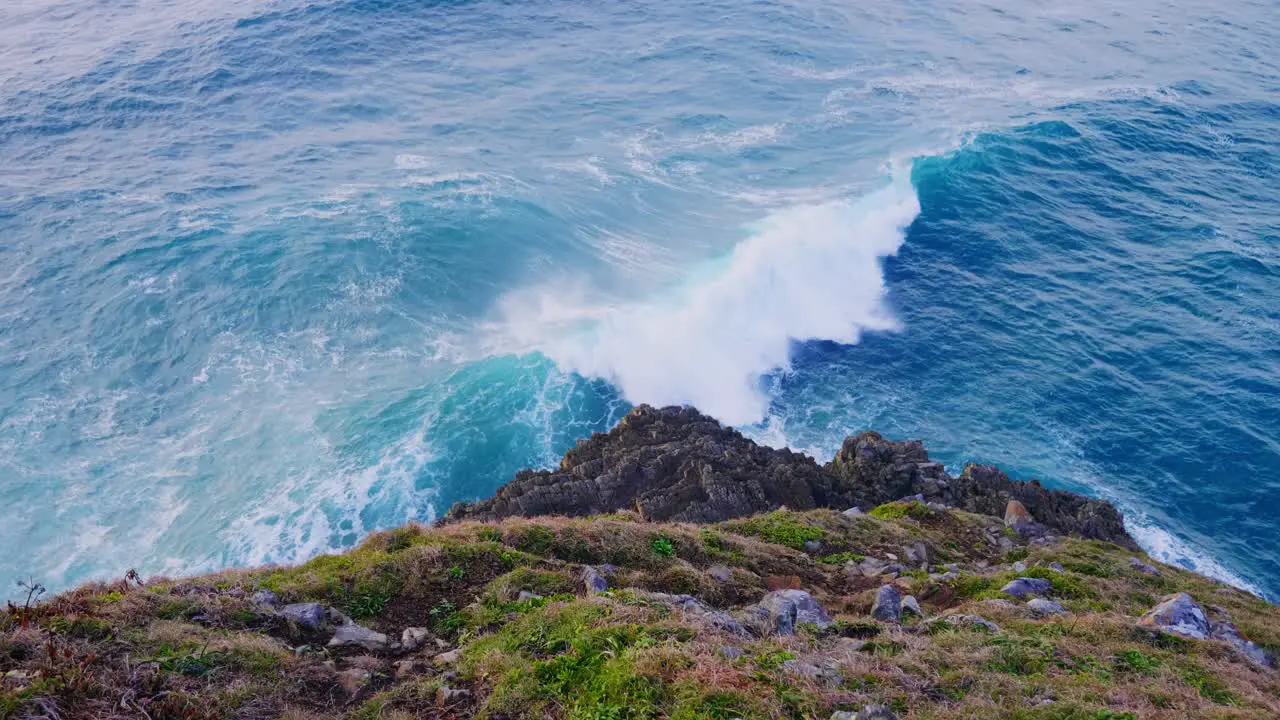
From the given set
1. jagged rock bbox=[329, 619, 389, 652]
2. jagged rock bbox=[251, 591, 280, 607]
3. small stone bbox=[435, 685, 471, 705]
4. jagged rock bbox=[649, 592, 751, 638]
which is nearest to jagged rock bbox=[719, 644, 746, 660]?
jagged rock bbox=[649, 592, 751, 638]

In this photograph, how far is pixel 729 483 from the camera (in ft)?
70.6

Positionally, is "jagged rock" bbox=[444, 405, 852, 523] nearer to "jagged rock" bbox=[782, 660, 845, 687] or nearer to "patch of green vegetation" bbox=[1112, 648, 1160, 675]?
"jagged rock" bbox=[782, 660, 845, 687]

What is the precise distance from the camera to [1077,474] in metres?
28.6

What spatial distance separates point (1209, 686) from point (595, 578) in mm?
9178

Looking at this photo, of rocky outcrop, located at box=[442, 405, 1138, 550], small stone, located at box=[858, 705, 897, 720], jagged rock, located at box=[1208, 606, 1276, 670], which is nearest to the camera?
small stone, located at box=[858, 705, 897, 720]

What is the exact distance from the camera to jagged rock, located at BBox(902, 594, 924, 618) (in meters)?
13.1

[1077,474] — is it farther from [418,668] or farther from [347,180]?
[347,180]

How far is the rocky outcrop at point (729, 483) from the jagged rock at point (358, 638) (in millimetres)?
9208

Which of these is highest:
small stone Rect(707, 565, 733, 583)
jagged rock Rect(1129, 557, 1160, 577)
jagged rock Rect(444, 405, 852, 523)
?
small stone Rect(707, 565, 733, 583)

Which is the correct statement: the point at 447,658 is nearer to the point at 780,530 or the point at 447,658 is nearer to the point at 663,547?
the point at 663,547

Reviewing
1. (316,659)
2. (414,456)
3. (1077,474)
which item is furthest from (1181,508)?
(316,659)

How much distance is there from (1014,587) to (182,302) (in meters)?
32.5

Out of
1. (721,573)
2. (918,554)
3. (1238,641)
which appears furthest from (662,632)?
(1238,641)

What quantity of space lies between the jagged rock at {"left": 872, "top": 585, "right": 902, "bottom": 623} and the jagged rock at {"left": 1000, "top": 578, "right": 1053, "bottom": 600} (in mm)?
2659
